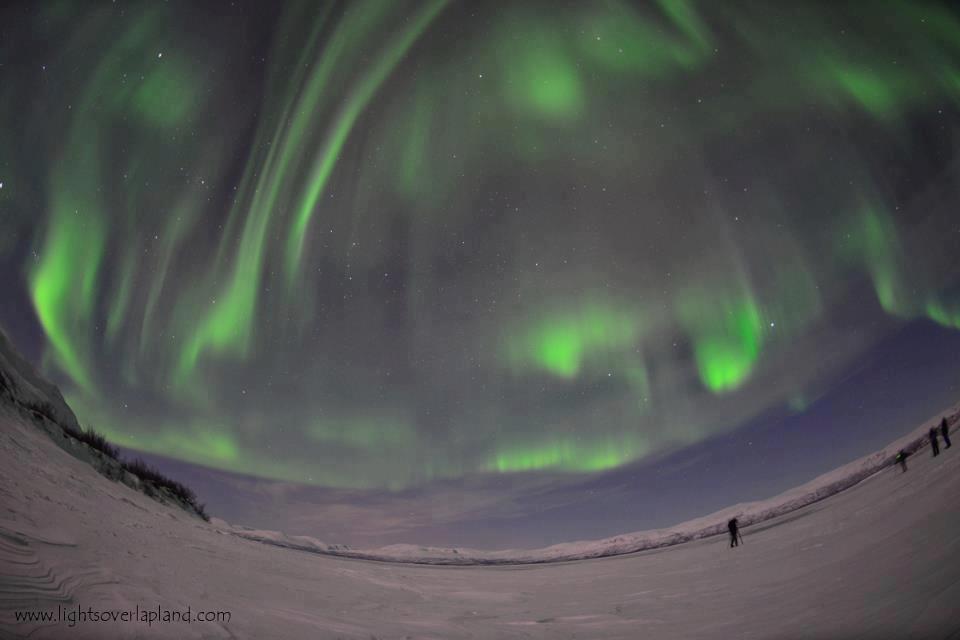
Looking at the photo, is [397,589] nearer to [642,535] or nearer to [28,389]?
[28,389]

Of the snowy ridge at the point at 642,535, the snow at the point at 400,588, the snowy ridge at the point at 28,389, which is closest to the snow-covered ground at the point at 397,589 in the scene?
the snow at the point at 400,588

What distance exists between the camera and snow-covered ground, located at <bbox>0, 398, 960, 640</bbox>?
2986 millimetres

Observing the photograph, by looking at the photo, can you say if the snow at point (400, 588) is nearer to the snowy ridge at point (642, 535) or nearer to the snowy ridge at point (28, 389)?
the snowy ridge at point (28, 389)

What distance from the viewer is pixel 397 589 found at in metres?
6.98

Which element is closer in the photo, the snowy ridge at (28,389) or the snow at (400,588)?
the snow at (400,588)

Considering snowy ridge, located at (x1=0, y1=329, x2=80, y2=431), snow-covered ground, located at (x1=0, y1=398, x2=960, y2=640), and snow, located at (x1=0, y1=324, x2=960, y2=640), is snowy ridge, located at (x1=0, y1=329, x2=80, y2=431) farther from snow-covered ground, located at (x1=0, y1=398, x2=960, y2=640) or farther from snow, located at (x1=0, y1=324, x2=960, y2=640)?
snow, located at (x1=0, y1=324, x2=960, y2=640)

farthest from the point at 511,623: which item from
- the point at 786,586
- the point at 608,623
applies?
the point at 786,586

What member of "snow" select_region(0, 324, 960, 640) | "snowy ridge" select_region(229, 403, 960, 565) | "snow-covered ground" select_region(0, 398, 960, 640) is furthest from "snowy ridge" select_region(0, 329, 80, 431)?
"snowy ridge" select_region(229, 403, 960, 565)

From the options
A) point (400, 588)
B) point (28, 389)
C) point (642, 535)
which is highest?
point (642, 535)

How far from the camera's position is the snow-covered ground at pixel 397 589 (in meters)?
2.99

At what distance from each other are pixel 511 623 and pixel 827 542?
22.9 feet

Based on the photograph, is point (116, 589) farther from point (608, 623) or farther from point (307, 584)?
point (608, 623)

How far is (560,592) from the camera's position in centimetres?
791

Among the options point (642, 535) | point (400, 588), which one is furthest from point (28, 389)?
point (642, 535)
